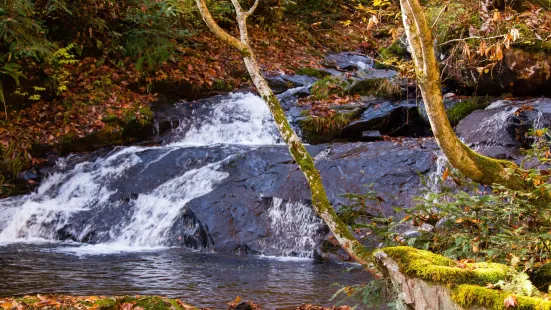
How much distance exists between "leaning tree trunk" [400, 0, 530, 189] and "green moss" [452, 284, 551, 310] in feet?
4.69

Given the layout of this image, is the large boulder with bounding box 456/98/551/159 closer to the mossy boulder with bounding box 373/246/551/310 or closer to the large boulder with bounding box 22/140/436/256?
the large boulder with bounding box 22/140/436/256

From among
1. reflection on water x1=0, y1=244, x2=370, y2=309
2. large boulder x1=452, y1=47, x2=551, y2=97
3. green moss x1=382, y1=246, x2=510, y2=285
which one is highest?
large boulder x1=452, y1=47, x2=551, y2=97

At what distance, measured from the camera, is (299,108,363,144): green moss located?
11.2 meters

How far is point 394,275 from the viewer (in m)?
3.12

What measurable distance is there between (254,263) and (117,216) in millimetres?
3190

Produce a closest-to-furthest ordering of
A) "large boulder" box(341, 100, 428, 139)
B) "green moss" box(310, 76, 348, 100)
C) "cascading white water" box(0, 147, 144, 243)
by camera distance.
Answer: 1. "cascading white water" box(0, 147, 144, 243)
2. "large boulder" box(341, 100, 428, 139)
3. "green moss" box(310, 76, 348, 100)

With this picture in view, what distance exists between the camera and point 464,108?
34.1 ft

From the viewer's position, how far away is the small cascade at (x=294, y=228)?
314 inches

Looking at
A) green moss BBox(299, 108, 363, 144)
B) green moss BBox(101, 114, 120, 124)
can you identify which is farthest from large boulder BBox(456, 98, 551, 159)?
green moss BBox(101, 114, 120, 124)

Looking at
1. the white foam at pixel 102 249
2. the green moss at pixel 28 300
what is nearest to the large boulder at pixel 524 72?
the white foam at pixel 102 249

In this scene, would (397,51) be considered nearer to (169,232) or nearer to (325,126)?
(325,126)

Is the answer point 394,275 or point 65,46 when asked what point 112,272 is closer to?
point 394,275

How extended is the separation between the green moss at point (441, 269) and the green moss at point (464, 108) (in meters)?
7.69

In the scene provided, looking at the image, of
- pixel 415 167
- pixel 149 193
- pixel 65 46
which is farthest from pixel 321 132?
pixel 65 46
